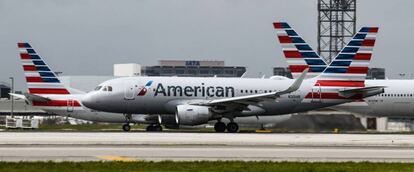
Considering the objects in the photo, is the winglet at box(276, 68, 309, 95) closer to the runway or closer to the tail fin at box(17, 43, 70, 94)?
the runway

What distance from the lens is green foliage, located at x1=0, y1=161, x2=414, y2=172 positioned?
25141mm

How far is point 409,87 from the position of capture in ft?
202

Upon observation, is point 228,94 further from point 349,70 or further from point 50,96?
point 50,96

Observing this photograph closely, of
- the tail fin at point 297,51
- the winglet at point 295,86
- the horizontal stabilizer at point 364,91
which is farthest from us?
the tail fin at point 297,51

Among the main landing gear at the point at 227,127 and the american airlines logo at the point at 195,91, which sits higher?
the american airlines logo at the point at 195,91

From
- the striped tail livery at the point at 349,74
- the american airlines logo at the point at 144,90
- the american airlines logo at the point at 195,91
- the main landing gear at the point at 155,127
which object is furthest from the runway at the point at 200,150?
the main landing gear at the point at 155,127

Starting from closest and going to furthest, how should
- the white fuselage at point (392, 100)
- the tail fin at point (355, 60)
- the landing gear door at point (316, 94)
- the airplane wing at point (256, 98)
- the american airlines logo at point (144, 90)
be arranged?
the airplane wing at point (256, 98) < the american airlines logo at point (144, 90) < the landing gear door at point (316, 94) < the tail fin at point (355, 60) < the white fuselage at point (392, 100)

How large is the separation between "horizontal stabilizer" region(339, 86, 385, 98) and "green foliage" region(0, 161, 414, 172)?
1115 inches

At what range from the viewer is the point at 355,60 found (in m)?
57.7

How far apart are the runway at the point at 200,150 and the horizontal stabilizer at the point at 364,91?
49.0 ft

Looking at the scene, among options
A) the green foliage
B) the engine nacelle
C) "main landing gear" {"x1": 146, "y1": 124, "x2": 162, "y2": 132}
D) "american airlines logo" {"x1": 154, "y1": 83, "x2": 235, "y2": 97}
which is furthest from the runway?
"main landing gear" {"x1": 146, "y1": 124, "x2": 162, "y2": 132}

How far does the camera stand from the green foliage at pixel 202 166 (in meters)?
25.1

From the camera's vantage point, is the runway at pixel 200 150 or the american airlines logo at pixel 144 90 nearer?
the runway at pixel 200 150

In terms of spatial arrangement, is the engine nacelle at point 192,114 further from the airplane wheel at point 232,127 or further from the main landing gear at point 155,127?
the main landing gear at point 155,127
